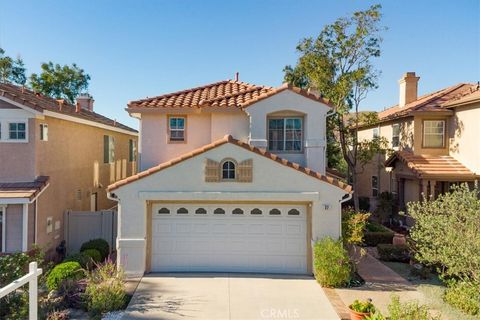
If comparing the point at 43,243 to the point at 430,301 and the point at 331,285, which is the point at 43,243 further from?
the point at 430,301

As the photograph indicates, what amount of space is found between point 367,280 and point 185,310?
6.56 m

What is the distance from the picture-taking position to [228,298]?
9.73m

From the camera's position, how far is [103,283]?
9219 mm

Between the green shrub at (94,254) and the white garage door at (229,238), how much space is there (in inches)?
100.0

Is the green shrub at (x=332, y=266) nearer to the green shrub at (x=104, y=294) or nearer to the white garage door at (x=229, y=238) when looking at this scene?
the white garage door at (x=229, y=238)

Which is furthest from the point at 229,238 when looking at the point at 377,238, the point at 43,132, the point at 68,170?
the point at 68,170

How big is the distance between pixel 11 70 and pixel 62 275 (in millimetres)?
33624

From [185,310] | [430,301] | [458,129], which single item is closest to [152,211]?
[185,310]

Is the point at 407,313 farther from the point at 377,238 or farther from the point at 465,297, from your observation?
the point at 377,238

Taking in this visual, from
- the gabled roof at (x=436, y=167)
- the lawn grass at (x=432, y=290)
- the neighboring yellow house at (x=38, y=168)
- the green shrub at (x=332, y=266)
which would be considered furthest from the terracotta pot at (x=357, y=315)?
the neighboring yellow house at (x=38, y=168)

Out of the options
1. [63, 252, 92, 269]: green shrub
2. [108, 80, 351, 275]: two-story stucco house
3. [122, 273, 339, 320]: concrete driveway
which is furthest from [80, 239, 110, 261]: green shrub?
[122, 273, 339, 320]: concrete driveway

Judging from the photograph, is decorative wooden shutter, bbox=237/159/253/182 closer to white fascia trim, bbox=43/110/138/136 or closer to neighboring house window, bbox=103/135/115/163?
white fascia trim, bbox=43/110/138/136

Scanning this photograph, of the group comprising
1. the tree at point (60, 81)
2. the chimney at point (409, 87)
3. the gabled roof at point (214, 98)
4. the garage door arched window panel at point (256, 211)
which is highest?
the tree at point (60, 81)

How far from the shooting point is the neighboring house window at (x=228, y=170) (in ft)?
37.9
